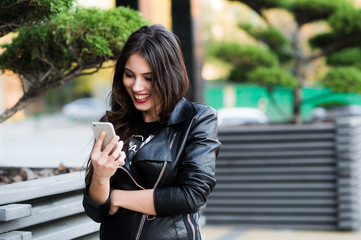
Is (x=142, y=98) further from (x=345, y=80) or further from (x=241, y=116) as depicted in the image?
(x=241, y=116)

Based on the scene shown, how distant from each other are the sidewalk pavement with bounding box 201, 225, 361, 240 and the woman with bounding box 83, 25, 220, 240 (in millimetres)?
3709

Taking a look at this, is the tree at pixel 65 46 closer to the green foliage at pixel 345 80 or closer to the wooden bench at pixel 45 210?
the wooden bench at pixel 45 210

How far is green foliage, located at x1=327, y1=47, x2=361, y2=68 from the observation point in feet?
25.1

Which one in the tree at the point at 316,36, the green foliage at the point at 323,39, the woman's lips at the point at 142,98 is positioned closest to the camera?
the woman's lips at the point at 142,98

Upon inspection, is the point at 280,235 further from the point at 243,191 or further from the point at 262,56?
the point at 262,56

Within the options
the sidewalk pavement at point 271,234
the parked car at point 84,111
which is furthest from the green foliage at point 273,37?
the parked car at point 84,111

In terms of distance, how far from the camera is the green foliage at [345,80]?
683 cm

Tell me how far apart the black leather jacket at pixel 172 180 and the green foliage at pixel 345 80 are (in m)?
5.27

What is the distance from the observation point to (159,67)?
6.31ft

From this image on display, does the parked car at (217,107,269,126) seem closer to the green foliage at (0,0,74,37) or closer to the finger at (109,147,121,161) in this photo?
the green foliage at (0,0,74,37)

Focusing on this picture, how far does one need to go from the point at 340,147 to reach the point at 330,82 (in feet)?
4.80

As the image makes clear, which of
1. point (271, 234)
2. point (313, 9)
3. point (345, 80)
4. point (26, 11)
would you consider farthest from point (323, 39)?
point (26, 11)

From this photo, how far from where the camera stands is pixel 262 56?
282 inches

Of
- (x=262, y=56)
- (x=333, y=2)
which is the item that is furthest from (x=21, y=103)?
(x=333, y=2)
